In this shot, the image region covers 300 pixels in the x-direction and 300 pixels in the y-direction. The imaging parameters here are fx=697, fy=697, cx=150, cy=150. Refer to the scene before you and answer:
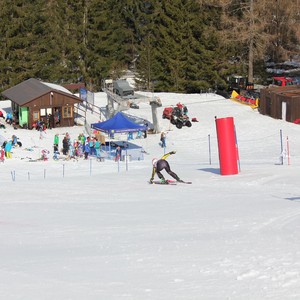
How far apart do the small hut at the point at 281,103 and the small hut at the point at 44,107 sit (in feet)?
34.2

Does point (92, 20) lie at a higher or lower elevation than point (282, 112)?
higher

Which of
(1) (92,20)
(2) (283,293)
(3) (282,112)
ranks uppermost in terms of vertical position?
(1) (92,20)

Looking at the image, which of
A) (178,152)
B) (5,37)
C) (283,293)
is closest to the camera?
(283,293)

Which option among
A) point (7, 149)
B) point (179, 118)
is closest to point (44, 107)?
point (179, 118)

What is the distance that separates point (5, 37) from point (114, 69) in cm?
1085

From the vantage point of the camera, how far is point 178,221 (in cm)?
1300

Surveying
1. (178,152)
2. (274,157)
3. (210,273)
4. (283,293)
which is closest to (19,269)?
(210,273)

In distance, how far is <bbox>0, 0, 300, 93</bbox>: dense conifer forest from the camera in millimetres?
50188

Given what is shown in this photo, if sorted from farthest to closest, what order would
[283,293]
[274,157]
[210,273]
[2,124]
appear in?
[2,124] → [274,157] → [210,273] → [283,293]

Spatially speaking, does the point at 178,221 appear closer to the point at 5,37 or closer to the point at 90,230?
the point at 90,230

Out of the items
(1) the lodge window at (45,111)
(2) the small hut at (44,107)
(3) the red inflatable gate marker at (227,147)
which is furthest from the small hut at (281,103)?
(3) the red inflatable gate marker at (227,147)

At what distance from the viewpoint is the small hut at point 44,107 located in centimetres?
3569

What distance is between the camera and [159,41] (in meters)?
53.5

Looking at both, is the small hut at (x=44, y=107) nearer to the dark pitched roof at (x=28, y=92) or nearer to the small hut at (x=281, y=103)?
the dark pitched roof at (x=28, y=92)
